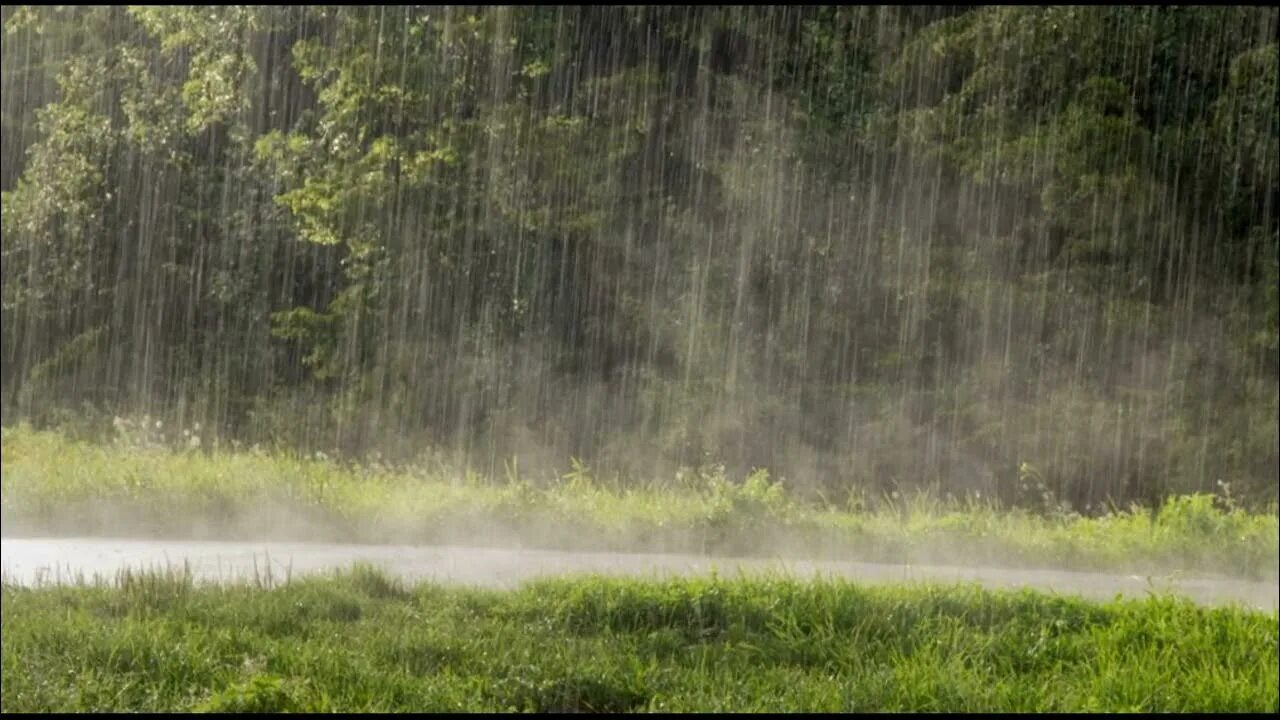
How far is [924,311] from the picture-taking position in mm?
10891

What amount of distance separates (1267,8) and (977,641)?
7806mm

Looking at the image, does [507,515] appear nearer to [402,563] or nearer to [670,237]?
[402,563]

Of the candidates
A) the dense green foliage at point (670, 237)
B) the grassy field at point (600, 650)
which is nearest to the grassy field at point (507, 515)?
the dense green foliage at point (670, 237)

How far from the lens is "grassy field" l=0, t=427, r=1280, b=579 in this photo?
21.8ft

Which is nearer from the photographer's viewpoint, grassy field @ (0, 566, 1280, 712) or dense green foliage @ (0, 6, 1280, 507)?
grassy field @ (0, 566, 1280, 712)

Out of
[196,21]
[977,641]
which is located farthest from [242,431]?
[977,641]

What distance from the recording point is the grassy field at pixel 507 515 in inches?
262

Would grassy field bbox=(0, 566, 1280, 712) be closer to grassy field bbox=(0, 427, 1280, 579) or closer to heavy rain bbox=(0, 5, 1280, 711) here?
heavy rain bbox=(0, 5, 1280, 711)

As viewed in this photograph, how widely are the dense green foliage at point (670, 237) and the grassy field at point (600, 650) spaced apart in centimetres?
174

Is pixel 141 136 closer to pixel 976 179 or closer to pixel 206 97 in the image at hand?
pixel 206 97

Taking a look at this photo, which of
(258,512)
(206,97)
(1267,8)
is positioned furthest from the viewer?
(1267,8)

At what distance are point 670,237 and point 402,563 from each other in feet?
13.3

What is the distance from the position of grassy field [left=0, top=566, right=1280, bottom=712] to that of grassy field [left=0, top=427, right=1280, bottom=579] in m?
0.55

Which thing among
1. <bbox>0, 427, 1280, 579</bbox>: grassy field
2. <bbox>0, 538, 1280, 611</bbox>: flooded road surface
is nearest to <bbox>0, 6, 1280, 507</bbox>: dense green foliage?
<bbox>0, 427, 1280, 579</bbox>: grassy field
